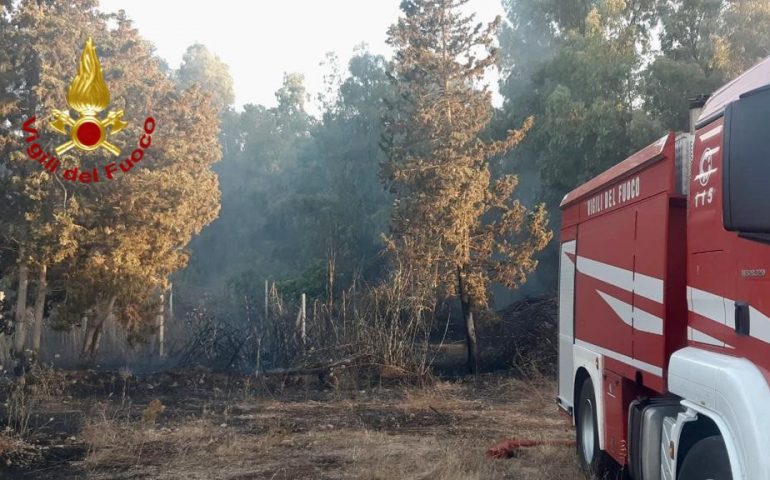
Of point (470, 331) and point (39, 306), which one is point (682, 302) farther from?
point (39, 306)

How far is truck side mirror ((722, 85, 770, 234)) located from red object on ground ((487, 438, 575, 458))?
249 inches

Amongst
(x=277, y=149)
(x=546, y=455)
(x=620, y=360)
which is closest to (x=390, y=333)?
(x=546, y=455)

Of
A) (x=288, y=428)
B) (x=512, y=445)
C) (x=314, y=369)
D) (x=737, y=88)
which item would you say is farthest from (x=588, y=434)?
(x=314, y=369)

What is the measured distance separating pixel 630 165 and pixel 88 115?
42.7ft

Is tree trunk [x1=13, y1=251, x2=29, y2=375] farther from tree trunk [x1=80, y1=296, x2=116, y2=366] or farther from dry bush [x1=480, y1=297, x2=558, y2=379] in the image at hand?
dry bush [x1=480, y1=297, x2=558, y2=379]

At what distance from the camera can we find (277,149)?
55.8 m

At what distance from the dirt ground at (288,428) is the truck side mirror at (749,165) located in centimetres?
521

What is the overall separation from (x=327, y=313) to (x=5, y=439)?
322 inches

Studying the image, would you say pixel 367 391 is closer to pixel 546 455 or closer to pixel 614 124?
pixel 546 455

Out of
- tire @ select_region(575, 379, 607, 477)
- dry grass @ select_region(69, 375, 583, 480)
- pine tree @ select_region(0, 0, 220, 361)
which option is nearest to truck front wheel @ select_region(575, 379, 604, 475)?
tire @ select_region(575, 379, 607, 477)

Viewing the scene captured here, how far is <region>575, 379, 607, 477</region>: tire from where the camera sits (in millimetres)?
7676

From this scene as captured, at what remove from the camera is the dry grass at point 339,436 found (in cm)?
901

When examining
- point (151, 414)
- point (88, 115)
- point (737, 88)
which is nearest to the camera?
point (737, 88)

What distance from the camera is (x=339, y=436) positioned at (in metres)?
11.1
